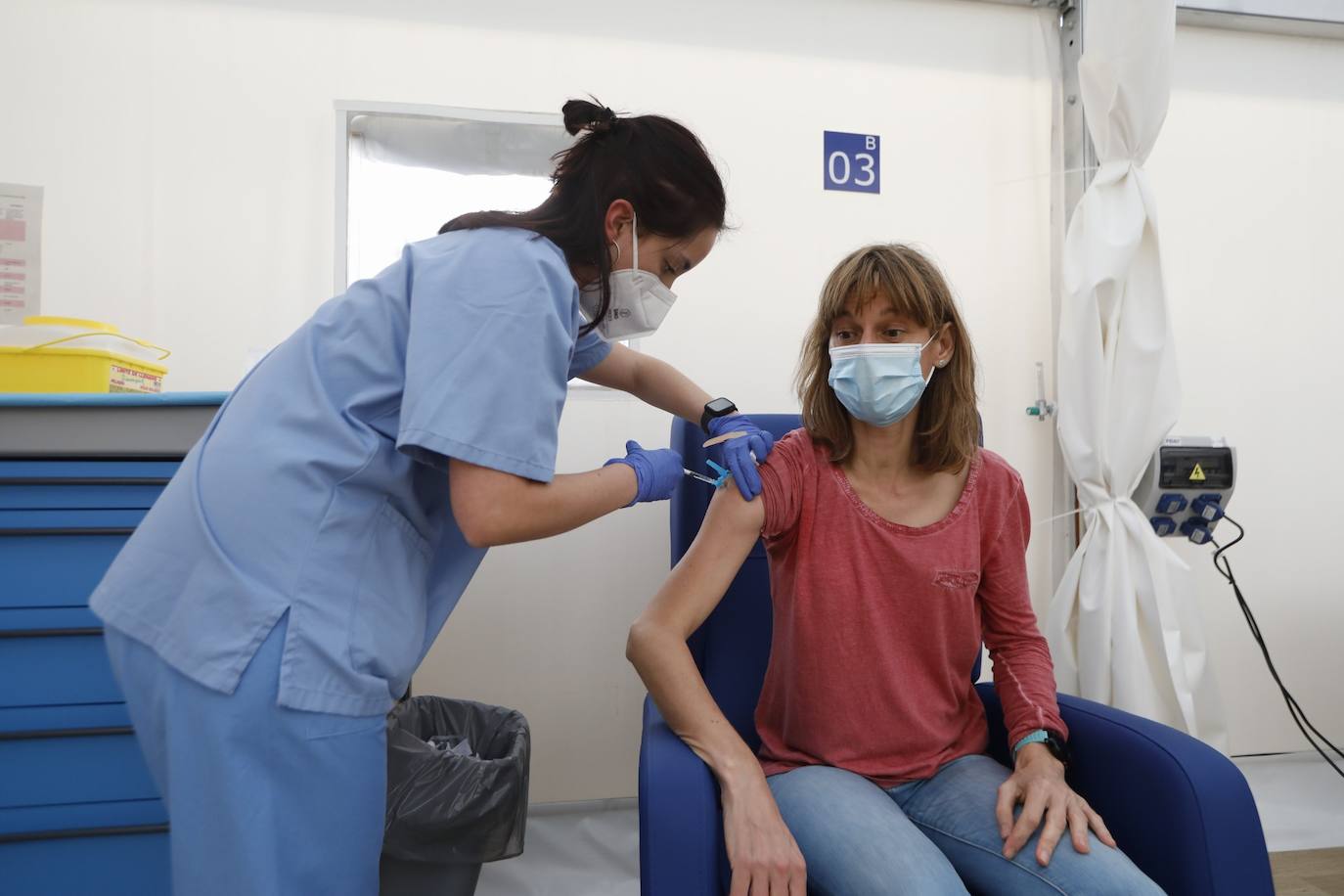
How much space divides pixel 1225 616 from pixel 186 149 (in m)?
2.89

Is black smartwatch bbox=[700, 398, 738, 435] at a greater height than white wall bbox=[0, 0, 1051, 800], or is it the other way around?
white wall bbox=[0, 0, 1051, 800]

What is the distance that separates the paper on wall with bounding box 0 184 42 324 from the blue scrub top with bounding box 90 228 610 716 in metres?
0.88

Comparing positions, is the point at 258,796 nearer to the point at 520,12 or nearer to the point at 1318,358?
the point at 520,12

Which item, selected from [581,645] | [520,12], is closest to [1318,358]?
[581,645]

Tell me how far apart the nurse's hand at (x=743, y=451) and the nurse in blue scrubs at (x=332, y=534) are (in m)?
0.24

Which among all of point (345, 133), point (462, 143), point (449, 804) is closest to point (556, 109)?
point (462, 143)

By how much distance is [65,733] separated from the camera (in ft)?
4.05

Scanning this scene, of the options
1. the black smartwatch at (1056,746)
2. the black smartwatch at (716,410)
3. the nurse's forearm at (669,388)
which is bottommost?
the black smartwatch at (1056,746)

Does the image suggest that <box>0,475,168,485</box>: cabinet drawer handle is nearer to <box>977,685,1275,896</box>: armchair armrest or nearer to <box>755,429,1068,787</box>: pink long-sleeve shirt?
<box>755,429,1068,787</box>: pink long-sleeve shirt

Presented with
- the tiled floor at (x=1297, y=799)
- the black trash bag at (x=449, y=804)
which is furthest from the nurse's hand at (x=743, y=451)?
the tiled floor at (x=1297, y=799)

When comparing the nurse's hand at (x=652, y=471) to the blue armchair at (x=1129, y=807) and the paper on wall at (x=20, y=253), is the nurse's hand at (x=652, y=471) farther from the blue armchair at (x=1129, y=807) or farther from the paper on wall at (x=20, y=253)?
the paper on wall at (x=20, y=253)

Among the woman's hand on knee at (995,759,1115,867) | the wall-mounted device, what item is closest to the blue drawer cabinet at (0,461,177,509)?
the woman's hand on knee at (995,759,1115,867)

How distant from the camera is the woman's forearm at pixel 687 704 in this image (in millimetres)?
1000

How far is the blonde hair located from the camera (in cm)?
120
